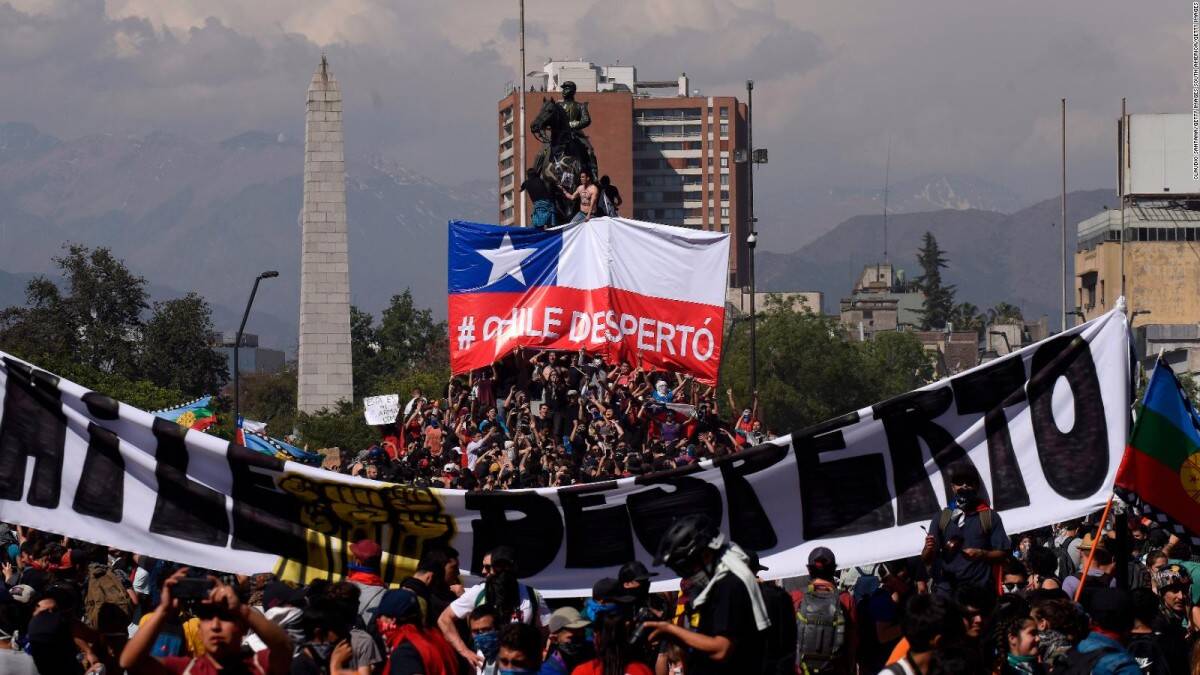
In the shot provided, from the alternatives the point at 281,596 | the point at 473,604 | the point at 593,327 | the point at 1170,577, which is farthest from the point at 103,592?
the point at 593,327

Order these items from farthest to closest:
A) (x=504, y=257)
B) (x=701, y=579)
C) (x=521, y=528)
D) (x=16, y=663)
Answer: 1. (x=504, y=257)
2. (x=521, y=528)
3. (x=16, y=663)
4. (x=701, y=579)

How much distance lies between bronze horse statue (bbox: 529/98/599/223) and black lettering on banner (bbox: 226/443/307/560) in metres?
18.8

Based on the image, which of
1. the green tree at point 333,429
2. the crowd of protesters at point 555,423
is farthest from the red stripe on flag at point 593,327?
the green tree at point 333,429

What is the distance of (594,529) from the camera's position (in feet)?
39.1

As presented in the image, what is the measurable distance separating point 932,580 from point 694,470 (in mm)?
1555

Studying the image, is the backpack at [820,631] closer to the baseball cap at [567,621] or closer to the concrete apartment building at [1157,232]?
the baseball cap at [567,621]

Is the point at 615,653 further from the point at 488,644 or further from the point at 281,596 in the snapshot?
the point at 281,596

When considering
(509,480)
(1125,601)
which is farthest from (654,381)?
(1125,601)

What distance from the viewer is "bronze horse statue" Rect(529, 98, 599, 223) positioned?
30344 mm

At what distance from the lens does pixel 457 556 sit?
11.7 m

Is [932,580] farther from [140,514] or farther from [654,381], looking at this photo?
[654,381]

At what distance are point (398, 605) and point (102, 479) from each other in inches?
112

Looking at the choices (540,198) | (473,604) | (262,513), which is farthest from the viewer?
(540,198)

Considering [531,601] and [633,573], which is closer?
[633,573]
